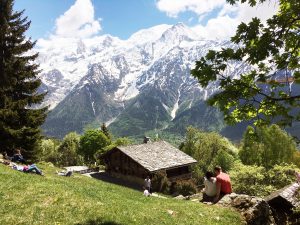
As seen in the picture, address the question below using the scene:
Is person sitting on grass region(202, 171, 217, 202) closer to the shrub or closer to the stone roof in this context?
the stone roof

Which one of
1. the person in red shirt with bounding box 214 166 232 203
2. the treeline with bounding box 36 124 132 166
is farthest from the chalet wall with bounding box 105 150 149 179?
the person in red shirt with bounding box 214 166 232 203

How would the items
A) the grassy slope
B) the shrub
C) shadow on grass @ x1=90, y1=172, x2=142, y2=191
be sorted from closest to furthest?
the grassy slope → shadow on grass @ x1=90, y1=172, x2=142, y2=191 → the shrub

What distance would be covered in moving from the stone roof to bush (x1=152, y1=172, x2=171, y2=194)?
163 cm

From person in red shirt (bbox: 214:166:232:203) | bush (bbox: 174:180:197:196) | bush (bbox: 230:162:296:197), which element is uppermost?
person in red shirt (bbox: 214:166:232:203)

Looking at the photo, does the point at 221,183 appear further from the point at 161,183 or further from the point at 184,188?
the point at 161,183

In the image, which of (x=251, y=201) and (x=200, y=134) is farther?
(x=200, y=134)

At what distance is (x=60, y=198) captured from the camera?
1938 cm

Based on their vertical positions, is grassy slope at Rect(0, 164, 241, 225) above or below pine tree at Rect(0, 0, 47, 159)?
below

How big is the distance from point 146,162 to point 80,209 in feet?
183

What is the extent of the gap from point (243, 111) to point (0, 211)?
1232 cm

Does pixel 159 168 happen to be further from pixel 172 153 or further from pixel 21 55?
pixel 21 55

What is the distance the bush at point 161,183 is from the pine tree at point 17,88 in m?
28.6

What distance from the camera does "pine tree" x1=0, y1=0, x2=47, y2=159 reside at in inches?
1764

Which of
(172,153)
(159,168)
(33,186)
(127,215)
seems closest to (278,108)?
(127,215)
